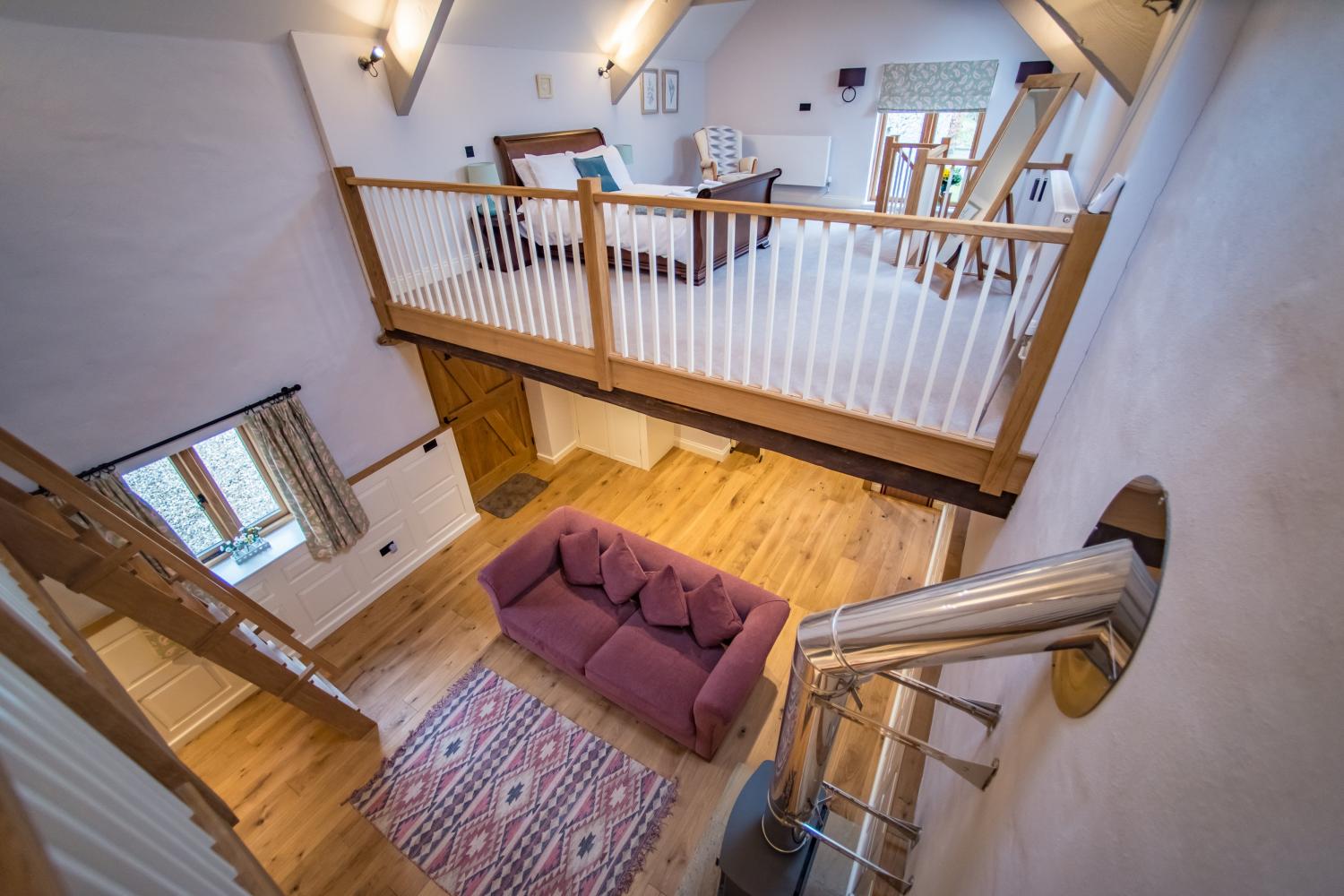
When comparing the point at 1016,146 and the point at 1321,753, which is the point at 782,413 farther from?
the point at 1016,146

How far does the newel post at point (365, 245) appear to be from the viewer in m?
3.46

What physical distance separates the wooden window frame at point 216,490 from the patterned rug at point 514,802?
181 centimetres

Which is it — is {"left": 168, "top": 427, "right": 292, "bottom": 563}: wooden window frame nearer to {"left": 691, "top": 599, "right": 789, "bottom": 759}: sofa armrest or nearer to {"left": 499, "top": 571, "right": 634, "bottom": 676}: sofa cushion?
{"left": 499, "top": 571, "right": 634, "bottom": 676}: sofa cushion

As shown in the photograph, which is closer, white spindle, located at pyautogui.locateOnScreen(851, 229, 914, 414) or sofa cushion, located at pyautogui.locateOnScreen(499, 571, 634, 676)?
white spindle, located at pyautogui.locateOnScreen(851, 229, 914, 414)

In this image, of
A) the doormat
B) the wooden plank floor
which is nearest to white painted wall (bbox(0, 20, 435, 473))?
the wooden plank floor

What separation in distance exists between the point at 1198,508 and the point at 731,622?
9.90ft

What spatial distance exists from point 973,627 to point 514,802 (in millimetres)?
3290

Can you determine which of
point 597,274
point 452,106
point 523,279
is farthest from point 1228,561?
point 452,106

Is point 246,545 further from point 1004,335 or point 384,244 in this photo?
point 1004,335

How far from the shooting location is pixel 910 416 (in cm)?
219

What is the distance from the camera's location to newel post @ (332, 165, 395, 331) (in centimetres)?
346

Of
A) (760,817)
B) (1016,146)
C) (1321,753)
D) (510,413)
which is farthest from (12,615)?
(1016,146)

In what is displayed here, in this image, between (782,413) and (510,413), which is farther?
(510,413)

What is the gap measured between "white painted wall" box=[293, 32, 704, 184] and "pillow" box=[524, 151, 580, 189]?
389 mm
